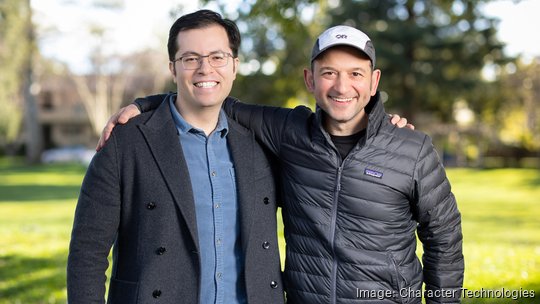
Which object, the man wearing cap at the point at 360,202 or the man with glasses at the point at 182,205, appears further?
the man wearing cap at the point at 360,202

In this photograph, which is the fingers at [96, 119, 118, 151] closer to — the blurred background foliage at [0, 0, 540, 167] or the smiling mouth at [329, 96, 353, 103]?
the smiling mouth at [329, 96, 353, 103]

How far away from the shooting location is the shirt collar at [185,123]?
2.97 metres

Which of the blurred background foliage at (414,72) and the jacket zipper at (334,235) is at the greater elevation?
the blurred background foliage at (414,72)

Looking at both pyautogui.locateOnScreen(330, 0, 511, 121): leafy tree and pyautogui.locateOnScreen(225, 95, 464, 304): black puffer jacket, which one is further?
pyautogui.locateOnScreen(330, 0, 511, 121): leafy tree

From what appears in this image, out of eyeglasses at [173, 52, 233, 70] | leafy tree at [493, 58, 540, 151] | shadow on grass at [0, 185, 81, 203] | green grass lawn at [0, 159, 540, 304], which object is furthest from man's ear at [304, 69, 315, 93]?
leafy tree at [493, 58, 540, 151]

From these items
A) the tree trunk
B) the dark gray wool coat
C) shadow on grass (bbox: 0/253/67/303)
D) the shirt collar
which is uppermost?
the tree trunk

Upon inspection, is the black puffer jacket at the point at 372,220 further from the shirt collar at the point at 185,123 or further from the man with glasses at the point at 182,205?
the shirt collar at the point at 185,123

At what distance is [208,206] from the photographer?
286 centimetres

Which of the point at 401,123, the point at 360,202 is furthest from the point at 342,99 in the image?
the point at 360,202

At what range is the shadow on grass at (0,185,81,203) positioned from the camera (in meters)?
22.3

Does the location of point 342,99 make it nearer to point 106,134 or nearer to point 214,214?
point 214,214

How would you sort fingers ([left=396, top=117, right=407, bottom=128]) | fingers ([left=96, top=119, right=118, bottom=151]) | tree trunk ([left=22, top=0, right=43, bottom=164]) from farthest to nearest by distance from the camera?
tree trunk ([left=22, top=0, right=43, bottom=164]), fingers ([left=396, top=117, right=407, bottom=128]), fingers ([left=96, top=119, right=118, bottom=151])

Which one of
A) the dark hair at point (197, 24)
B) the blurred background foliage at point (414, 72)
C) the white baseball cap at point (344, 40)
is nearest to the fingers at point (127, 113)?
the dark hair at point (197, 24)

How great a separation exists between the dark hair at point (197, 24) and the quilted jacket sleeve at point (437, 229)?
122 cm
